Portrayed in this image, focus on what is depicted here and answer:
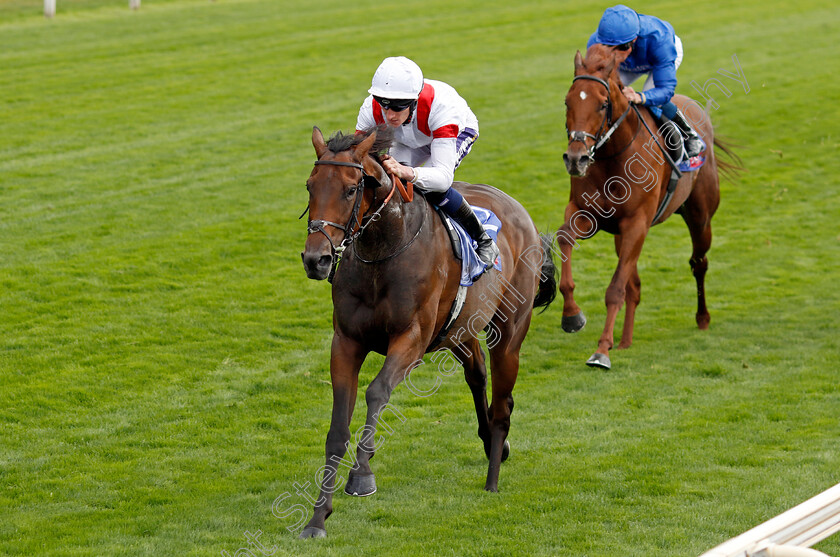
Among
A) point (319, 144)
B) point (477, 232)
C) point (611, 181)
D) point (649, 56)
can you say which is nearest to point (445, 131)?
point (477, 232)

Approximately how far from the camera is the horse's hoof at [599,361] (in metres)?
8.16

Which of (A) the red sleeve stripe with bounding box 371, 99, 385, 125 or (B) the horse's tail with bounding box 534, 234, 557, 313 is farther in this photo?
(B) the horse's tail with bounding box 534, 234, 557, 313

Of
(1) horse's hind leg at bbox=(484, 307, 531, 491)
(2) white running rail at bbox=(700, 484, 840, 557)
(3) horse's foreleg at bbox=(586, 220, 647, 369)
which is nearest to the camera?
(2) white running rail at bbox=(700, 484, 840, 557)

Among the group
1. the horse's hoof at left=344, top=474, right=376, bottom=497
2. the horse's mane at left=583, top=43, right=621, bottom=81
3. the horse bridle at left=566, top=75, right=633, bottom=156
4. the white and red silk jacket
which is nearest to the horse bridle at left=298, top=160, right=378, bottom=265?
the white and red silk jacket

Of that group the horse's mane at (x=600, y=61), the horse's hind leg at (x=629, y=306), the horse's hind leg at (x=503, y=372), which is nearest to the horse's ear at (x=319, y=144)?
the horse's hind leg at (x=503, y=372)

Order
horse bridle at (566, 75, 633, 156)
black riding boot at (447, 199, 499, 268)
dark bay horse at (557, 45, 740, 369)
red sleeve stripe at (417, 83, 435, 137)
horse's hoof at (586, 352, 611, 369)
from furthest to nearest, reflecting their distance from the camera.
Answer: horse's hoof at (586, 352, 611, 369) < dark bay horse at (557, 45, 740, 369) < horse bridle at (566, 75, 633, 156) < black riding boot at (447, 199, 499, 268) < red sleeve stripe at (417, 83, 435, 137)

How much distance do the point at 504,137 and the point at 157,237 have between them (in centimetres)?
632

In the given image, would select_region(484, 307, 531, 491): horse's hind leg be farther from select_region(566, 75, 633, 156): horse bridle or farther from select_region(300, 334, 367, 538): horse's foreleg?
select_region(566, 75, 633, 156): horse bridle

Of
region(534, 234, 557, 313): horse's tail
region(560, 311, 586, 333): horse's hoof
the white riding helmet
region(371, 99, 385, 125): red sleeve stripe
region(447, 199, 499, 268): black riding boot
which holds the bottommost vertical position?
region(560, 311, 586, 333): horse's hoof

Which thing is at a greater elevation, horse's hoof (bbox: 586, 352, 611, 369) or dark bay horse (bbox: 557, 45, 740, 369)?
dark bay horse (bbox: 557, 45, 740, 369)

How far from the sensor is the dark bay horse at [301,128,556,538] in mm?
4406

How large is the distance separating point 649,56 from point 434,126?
3792 mm

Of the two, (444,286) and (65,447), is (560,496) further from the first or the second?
(65,447)

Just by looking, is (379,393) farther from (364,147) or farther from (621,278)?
(621,278)
